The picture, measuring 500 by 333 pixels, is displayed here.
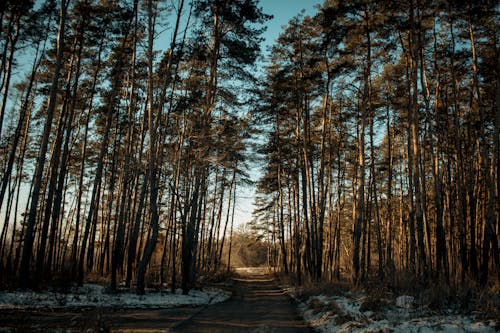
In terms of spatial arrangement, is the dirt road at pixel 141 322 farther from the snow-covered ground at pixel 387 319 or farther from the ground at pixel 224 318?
the snow-covered ground at pixel 387 319

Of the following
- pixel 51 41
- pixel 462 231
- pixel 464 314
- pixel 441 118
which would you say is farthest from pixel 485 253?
pixel 51 41

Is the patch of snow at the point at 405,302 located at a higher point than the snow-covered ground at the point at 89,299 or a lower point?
higher

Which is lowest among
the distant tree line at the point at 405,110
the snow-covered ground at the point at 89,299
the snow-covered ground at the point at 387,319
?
the snow-covered ground at the point at 89,299

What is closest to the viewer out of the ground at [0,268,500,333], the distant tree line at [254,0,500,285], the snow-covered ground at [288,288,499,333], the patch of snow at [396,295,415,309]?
the snow-covered ground at [288,288,499,333]

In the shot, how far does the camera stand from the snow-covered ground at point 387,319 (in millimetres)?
5004

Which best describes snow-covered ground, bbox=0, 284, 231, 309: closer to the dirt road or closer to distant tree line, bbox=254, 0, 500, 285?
the dirt road

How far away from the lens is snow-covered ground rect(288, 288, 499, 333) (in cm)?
500

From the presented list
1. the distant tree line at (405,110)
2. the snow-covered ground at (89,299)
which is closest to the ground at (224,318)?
the snow-covered ground at (89,299)

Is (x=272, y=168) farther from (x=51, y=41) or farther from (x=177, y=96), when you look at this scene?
(x=51, y=41)

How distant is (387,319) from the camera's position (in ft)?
20.6

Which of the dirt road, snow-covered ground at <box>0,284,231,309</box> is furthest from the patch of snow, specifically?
snow-covered ground at <box>0,284,231,309</box>

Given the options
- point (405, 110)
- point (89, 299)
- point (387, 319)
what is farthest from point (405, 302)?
point (405, 110)

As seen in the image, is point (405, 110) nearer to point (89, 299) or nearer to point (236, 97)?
point (236, 97)

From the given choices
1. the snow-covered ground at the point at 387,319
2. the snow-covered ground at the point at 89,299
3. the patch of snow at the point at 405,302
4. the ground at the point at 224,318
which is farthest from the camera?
the snow-covered ground at the point at 89,299
